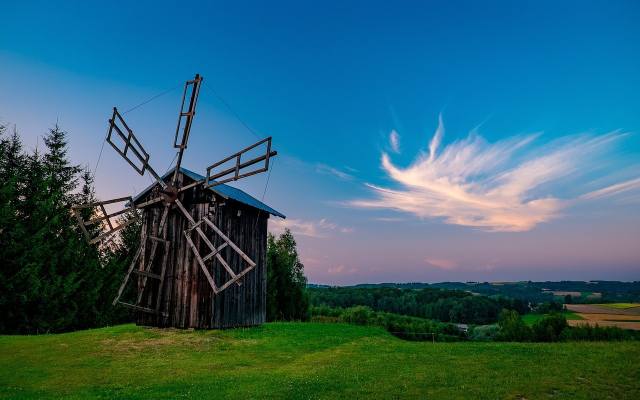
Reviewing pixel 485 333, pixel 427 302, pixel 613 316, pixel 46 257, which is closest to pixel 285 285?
pixel 46 257

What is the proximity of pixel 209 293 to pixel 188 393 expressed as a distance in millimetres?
11057

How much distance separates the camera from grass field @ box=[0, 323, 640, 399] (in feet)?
36.4

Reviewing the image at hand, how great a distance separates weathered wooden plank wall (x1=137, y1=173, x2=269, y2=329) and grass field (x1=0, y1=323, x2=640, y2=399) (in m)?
1.34

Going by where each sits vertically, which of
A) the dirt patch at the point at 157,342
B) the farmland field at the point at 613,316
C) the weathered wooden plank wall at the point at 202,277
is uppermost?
the weathered wooden plank wall at the point at 202,277

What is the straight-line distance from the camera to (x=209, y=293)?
71.4 feet

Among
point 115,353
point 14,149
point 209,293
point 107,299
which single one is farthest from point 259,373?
point 14,149

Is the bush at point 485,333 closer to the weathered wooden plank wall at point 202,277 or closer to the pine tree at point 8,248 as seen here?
the weathered wooden plank wall at point 202,277

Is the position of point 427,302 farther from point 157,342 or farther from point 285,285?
point 157,342

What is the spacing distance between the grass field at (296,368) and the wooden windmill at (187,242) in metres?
1.66

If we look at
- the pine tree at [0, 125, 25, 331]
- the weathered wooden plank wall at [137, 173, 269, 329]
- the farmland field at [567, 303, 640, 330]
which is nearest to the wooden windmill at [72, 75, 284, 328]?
the weathered wooden plank wall at [137, 173, 269, 329]

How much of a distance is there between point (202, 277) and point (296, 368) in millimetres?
9766

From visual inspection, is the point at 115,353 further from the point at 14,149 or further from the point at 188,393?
the point at 14,149

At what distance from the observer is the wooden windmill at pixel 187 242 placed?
22.0 meters

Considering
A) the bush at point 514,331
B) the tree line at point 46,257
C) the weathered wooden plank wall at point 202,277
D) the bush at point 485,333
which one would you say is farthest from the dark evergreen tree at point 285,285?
the bush at point 514,331
